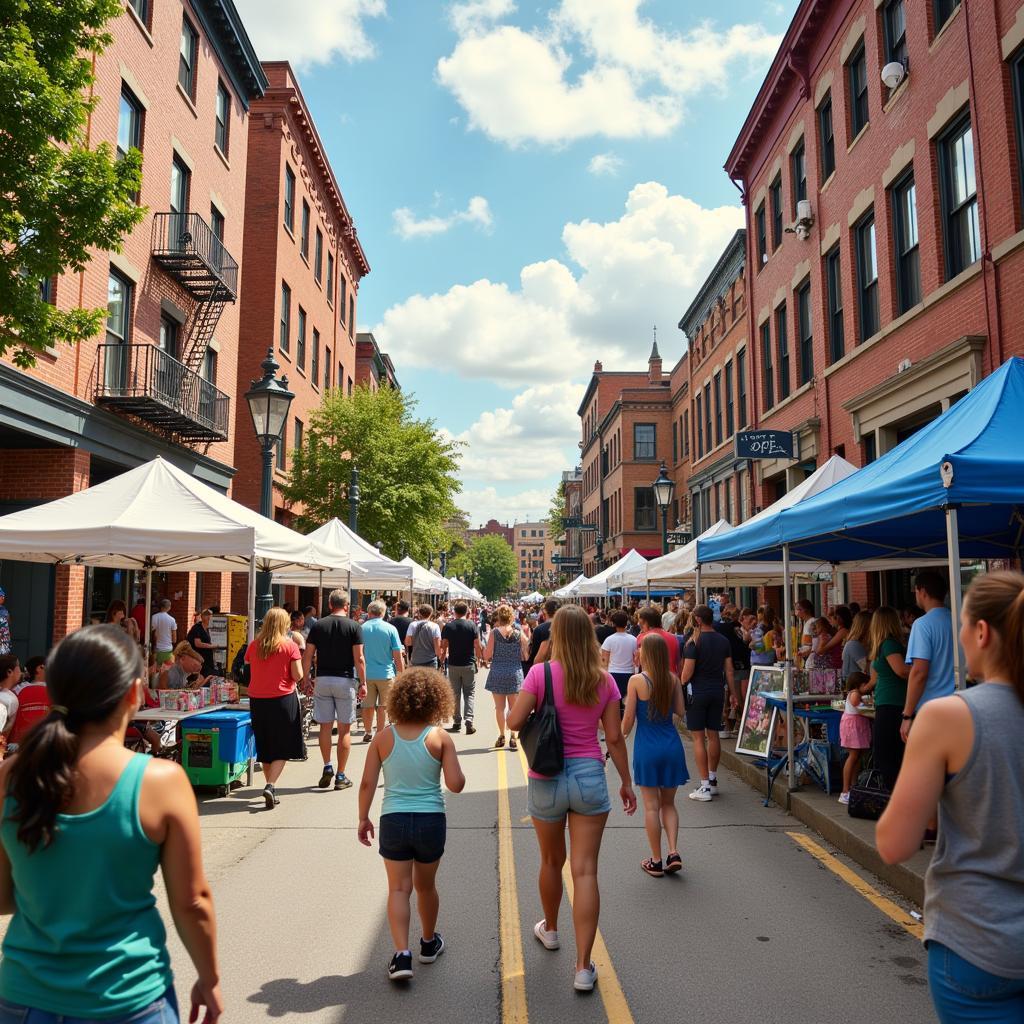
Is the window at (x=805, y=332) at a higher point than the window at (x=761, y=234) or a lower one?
lower

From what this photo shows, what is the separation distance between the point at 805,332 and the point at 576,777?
18.1 m

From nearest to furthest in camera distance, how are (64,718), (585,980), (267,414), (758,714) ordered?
(64,718)
(585,980)
(758,714)
(267,414)

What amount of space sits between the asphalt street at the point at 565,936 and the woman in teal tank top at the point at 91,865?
2.29 meters

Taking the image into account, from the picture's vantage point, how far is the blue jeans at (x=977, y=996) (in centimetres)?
220

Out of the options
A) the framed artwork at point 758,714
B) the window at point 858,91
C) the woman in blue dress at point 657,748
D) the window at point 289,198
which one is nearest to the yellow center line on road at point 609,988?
the woman in blue dress at point 657,748

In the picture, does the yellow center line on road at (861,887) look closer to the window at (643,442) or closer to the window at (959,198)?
the window at (959,198)

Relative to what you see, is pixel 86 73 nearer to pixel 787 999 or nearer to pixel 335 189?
pixel 787 999

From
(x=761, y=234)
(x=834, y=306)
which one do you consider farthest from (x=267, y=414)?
(x=761, y=234)

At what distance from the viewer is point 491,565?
144m

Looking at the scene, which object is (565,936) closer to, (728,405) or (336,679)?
(336,679)

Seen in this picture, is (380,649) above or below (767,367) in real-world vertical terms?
below

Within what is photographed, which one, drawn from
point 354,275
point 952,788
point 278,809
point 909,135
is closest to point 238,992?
point 952,788

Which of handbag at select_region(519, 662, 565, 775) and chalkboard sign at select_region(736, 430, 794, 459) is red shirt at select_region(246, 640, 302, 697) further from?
chalkboard sign at select_region(736, 430, 794, 459)

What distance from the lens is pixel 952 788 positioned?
2.32 meters
